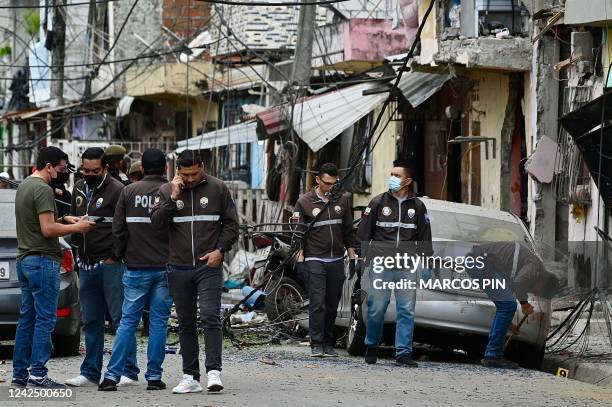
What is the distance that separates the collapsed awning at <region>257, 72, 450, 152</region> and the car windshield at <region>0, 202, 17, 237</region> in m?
9.74

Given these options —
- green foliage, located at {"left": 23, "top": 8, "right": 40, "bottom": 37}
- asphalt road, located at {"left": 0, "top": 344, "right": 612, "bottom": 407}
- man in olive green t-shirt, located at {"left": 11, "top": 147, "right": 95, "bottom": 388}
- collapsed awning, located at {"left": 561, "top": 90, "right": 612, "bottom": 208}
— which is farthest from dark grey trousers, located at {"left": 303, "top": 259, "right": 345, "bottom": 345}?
green foliage, located at {"left": 23, "top": 8, "right": 40, "bottom": 37}

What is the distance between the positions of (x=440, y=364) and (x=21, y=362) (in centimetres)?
462

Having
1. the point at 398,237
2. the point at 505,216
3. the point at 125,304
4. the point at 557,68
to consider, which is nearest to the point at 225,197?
the point at 125,304

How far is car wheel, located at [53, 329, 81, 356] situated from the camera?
12.5 metres

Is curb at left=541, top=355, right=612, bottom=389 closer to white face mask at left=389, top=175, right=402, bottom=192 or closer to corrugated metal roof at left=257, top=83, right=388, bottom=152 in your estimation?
white face mask at left=389, top=175, right=402, bottom=192

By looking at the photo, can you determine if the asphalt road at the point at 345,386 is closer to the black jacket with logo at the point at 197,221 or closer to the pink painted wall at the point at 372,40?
the black jacket with logo at the point at 197,221

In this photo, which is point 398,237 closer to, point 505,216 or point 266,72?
point 505,216

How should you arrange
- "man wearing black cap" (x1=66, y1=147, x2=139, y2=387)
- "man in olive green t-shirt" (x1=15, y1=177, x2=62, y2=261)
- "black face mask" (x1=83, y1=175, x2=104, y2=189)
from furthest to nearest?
1. "black face mask" (x1=83, y1=175, x2=104, y2=189)
2. "man wearing black cap" (x1=66, y1=147, x2=139, y2=387)
3. "man in olive green t-shirt" (x1=15, y1=177, x2=62, y2=261)

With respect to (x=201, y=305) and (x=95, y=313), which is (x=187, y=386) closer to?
(x=201, y=305)

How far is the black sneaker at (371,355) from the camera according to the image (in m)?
12.7

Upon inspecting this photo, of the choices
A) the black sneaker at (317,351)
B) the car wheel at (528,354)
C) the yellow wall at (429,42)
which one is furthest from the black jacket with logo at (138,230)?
the yellow wall at (429,42)

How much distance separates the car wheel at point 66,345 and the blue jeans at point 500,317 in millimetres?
3891

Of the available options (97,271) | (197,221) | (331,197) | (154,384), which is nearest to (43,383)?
(154,384)

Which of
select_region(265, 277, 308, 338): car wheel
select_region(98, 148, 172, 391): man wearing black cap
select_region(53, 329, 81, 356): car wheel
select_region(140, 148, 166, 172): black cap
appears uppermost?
select_region(140, 148, 166, 172): black cap
